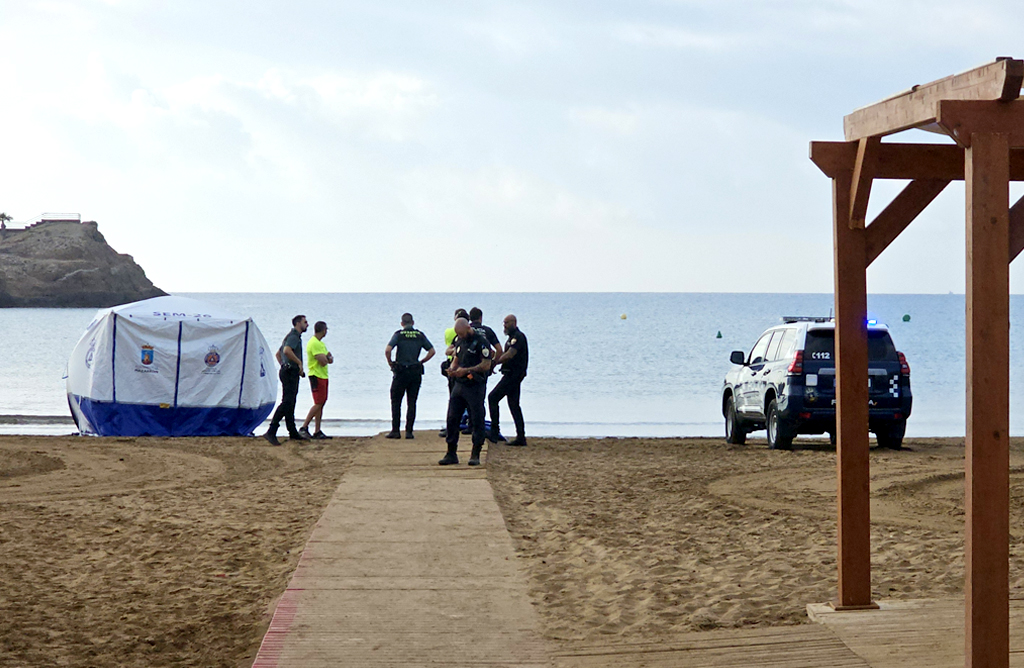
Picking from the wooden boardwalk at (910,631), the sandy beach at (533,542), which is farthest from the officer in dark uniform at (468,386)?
the wooden boardwalk at (910,631)

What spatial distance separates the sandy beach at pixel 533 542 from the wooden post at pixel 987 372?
174 cm

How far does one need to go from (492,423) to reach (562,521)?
24.1 feet

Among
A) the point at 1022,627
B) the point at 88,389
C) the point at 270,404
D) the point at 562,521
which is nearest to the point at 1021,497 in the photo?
the point at 562,521

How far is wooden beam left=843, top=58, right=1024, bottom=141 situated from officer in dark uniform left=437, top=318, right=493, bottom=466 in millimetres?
7527

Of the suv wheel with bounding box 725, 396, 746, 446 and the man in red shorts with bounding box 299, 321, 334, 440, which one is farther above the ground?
the man in red shorts with bounding box 299, 321, 334, 440

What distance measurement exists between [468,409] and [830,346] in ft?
17.5

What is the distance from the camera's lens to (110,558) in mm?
7836

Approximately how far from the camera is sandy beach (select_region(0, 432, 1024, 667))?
6.10 meters

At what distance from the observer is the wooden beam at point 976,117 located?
4324 millimetres

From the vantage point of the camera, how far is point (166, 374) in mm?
18781

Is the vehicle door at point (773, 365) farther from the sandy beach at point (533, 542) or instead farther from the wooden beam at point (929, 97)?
the wooden beam at point (929, 97)

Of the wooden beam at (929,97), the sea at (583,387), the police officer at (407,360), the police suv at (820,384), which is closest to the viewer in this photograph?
the wooden beam at (929,97)

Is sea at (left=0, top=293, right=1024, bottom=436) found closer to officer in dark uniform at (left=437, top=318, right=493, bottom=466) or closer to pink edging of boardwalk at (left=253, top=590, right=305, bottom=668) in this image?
officer in dark uniform at (left=437, top=318, right=493, bottom=466)

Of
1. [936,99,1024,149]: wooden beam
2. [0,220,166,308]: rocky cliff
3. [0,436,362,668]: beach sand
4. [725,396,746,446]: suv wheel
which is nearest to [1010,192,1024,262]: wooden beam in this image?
[936,99,1024,149]: wooden beam
